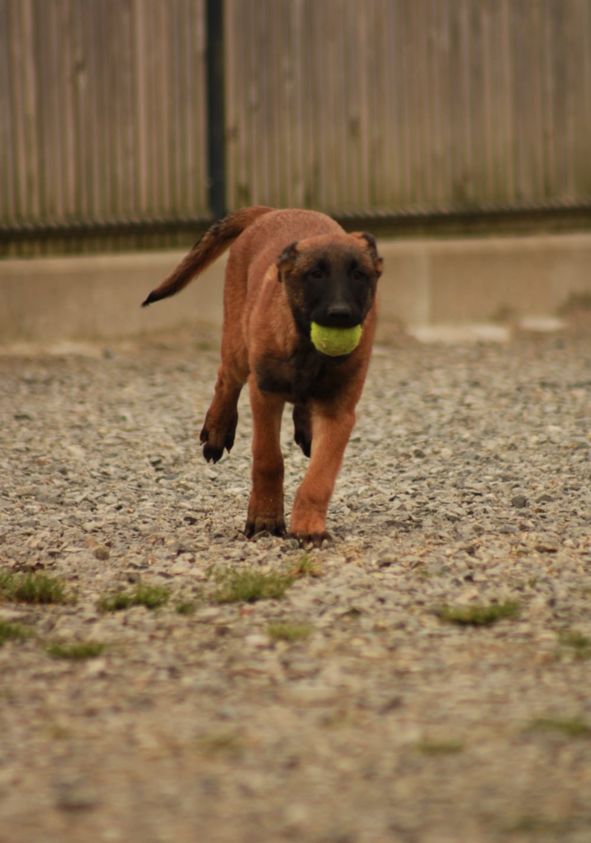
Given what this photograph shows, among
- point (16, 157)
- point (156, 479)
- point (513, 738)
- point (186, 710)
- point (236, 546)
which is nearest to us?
point (513, 738)

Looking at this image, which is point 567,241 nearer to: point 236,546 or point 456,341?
point 456,341

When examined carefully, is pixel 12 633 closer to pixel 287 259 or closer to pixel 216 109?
pixel 287 259

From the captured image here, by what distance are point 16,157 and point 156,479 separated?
474 cm

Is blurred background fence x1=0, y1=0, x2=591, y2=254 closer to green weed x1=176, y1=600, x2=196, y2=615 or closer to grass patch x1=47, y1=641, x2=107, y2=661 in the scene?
green weed x1=176, y1=600, x2=196, y2=615

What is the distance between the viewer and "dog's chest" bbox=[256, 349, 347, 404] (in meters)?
5.73

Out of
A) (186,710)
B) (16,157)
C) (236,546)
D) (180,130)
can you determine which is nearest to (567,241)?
(180,130)

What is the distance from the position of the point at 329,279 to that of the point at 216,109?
6.45 meters

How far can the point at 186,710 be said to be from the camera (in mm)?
4008

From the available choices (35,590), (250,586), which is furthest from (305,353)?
(35,590)

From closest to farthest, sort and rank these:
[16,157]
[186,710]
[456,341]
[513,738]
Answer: [513,738]
[186,710]
[16,157]
[456,341]

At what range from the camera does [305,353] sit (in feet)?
18.8

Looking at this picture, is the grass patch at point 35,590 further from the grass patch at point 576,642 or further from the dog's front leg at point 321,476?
the grass patch at point 576,642

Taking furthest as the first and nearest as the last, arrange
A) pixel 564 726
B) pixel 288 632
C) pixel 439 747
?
pixel 288 632, pixel 564 726, pixel 439 747

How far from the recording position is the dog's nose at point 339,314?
5.37 meters
